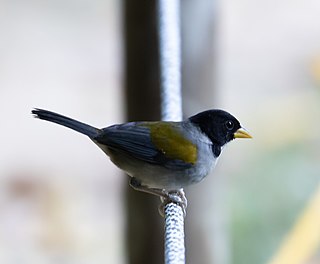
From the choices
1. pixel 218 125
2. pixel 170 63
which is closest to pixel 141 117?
pixel 170 63

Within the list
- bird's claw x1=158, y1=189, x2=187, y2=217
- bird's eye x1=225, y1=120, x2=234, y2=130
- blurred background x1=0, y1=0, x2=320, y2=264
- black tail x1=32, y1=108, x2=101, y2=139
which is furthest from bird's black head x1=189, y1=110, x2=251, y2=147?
blurred background x1=0, y1=0, x2=320, y2=264

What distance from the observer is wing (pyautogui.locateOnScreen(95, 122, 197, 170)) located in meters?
2.28

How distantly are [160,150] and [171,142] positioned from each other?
0.13 feet

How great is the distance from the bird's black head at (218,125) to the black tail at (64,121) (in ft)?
1.05

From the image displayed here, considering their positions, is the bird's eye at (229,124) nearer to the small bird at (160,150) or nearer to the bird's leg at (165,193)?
the small bird at (160,150)

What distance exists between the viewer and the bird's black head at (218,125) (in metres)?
2.37

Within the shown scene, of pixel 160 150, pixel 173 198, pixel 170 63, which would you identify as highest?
pixel 170 63

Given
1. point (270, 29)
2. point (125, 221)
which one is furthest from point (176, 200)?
point (270, 29)

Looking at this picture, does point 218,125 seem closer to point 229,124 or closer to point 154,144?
point 229,124

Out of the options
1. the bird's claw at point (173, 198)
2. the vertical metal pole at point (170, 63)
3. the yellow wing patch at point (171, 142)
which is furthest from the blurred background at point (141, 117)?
the yellow wing patch at point (171, 142)

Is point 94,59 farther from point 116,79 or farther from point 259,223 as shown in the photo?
point 259,223

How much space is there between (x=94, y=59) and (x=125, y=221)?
11.1 ft

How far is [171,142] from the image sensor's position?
2.31 meters

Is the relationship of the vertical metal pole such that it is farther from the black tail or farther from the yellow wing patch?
the black tail
